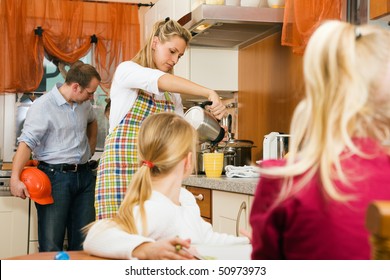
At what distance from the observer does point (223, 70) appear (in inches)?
77.0

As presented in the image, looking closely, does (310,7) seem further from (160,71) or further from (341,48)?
(341,48)

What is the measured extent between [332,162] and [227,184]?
75 cm

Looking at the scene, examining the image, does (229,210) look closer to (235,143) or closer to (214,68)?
(235,143)

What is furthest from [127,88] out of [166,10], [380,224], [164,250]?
[166,10]

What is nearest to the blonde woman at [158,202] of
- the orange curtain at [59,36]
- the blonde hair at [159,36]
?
the blonde hair at [159,36]

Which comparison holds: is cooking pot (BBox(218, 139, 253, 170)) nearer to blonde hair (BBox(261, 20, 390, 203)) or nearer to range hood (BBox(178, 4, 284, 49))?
range hood (BBox(178, 4, 284, 49))

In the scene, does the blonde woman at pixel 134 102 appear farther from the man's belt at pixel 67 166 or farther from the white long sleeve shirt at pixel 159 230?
the man's belt at pixel 67 166

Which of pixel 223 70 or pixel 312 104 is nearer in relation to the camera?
pixel 312 104

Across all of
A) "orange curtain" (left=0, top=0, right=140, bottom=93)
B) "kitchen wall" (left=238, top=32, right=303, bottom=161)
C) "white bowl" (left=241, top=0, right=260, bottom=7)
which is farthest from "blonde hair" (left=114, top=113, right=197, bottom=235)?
"orange curtain" (left=0, top=0, right=140, bottom=93)

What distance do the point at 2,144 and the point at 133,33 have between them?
689 millimetres

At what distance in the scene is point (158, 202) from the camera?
2.29 ft

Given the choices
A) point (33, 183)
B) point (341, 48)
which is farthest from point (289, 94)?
point (341, 48)

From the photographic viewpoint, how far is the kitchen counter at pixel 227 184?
1064mm
